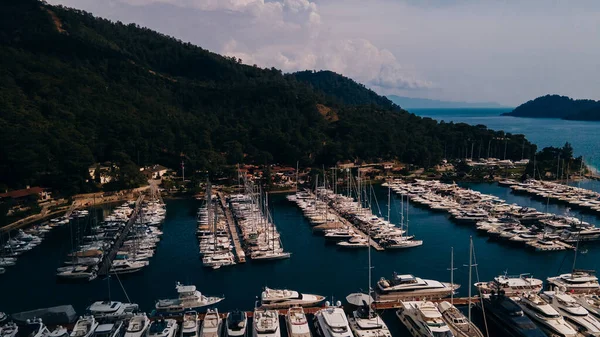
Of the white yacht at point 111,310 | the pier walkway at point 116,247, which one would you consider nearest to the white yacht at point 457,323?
the white yacht at point 111,310

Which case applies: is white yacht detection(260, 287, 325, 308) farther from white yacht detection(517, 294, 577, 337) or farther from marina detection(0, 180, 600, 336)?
white yacht detection(517, 294, 577, 337)

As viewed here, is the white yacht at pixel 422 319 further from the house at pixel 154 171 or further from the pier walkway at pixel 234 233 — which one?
the house at pixel 154 171

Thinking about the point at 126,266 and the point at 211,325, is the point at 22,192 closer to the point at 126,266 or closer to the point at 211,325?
the point at 126,266

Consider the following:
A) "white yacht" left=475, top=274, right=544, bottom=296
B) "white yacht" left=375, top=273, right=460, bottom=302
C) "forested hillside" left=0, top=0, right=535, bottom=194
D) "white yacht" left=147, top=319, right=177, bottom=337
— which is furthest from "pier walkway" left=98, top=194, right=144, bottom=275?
"white yacht" left=475, top=274, right=544, bottom=296

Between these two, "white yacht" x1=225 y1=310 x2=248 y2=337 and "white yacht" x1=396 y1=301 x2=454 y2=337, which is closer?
"white yacht" x1=396 y1=301 x2=454 y2=337

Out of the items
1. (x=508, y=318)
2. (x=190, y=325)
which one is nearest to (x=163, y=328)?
(x=190, y=325)
